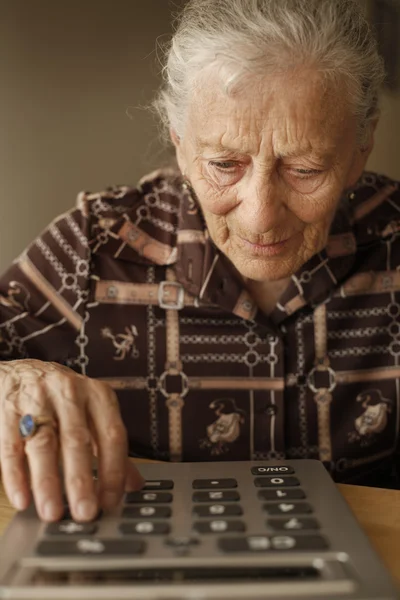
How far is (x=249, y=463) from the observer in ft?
2.71

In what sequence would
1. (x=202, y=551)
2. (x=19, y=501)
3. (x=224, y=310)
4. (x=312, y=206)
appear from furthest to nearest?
(x=224, y=310)
(x=312, y=206)
(x=19, y=501)
(x=202, y=551)

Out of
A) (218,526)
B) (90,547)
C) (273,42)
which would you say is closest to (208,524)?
(218,526)

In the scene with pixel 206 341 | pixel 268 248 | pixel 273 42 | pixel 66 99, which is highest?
pixel 66 99

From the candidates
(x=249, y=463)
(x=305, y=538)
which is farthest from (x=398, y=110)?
(x=305, y=538)

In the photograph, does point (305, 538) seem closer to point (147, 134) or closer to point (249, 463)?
point (249, 463)

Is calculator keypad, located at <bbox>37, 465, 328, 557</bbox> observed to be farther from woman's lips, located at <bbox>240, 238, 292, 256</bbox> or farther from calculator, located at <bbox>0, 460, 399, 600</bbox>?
woman's lips, located at <bbox>240, 238, 292, 256</bbox>

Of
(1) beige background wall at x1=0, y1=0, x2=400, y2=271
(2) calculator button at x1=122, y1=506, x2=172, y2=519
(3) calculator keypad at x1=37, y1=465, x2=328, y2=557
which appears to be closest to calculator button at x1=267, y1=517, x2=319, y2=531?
(3) calculator keypad at x1=37, y1=465, x2=328, y2=557

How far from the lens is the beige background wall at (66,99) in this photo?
1.58m

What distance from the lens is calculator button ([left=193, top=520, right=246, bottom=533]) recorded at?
24.4 inches

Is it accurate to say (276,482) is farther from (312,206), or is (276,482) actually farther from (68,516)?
(312,206)

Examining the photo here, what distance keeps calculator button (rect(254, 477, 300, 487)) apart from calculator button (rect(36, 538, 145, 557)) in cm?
19

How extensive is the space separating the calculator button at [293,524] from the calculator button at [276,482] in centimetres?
10

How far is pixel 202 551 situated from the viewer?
0.58m

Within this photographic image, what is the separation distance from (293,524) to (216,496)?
11 centimetres
